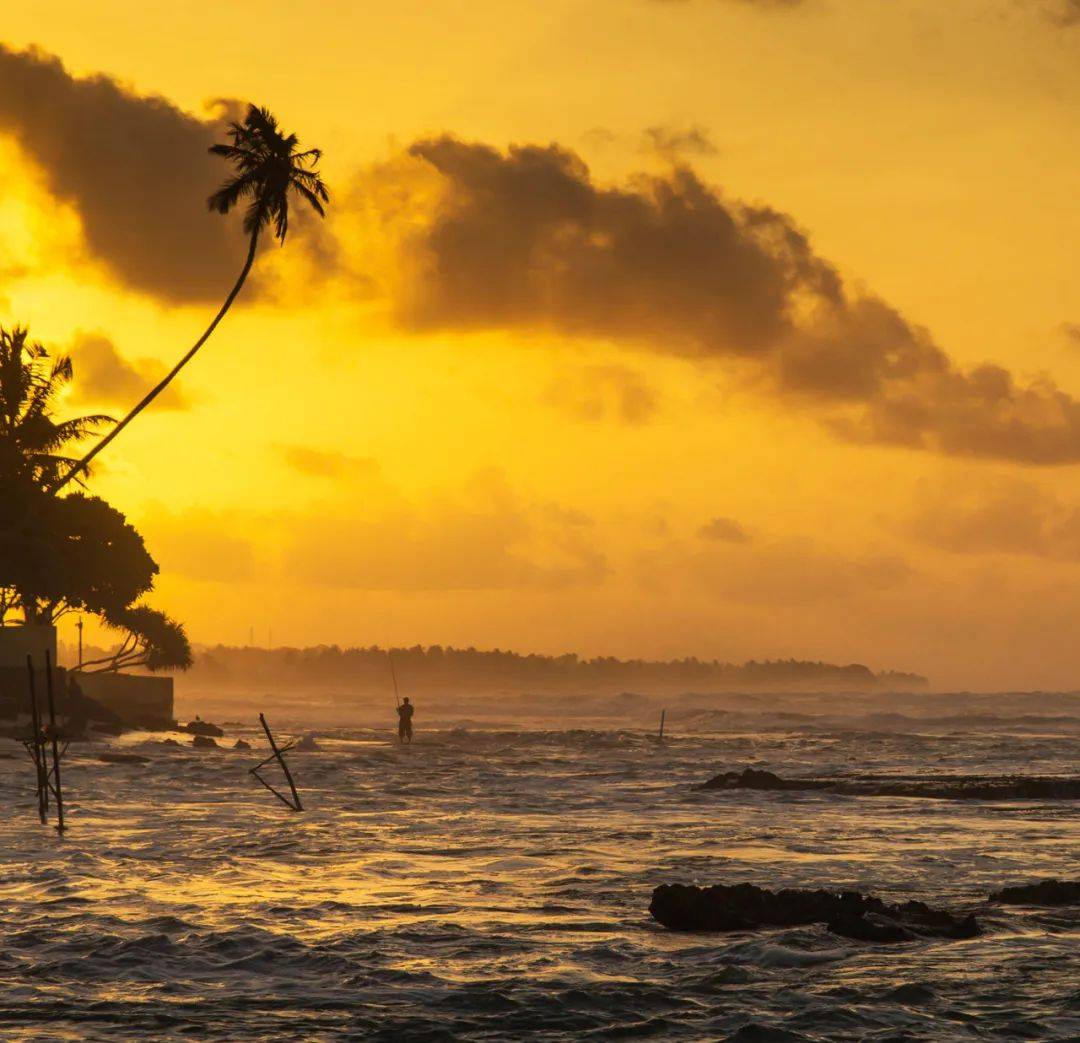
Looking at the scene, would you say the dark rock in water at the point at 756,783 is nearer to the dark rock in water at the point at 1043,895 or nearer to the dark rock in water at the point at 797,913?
the dark rock in water at the point at 1043,895

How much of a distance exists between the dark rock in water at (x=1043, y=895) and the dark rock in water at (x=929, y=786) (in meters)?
19.1

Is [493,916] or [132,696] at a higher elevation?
[132,696]

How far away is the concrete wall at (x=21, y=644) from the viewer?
200ft

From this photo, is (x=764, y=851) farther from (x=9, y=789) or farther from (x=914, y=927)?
(x=9, y=789)

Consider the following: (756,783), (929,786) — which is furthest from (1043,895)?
(929,786)

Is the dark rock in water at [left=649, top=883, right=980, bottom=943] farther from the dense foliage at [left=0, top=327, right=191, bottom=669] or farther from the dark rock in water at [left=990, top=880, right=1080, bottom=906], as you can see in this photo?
the dense foliage at [left=0, top=327, right=191, bottom=669]

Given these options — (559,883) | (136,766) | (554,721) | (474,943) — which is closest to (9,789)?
(136,766)

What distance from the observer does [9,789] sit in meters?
38.5

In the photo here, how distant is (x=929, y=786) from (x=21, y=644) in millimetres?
37651

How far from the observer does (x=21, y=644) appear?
202ft

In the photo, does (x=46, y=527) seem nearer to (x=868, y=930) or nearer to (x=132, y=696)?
(x=132, y=696)

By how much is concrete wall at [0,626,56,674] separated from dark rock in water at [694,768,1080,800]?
31.1m

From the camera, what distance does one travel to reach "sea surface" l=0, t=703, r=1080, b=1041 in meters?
14.1

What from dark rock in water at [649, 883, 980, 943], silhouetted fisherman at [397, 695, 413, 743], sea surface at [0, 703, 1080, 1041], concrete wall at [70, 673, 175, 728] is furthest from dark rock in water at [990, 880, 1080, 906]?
concrete wall at [70, 673, 175, 728]
